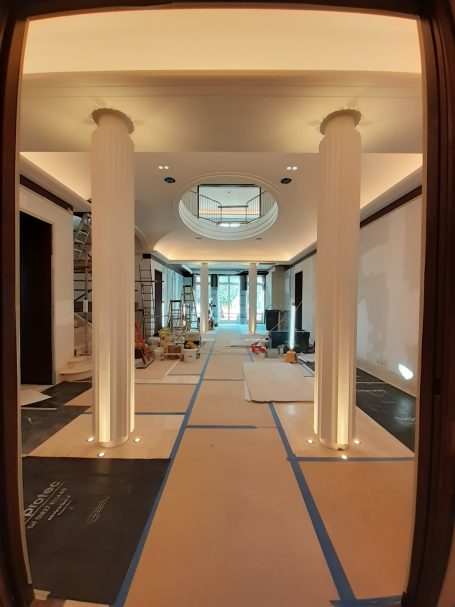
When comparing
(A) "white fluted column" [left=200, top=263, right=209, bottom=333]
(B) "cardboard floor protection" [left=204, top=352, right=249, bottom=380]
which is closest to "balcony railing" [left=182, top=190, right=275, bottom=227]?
(A) "white fluted column" [left=200, top=263, right=209, bottom=333]

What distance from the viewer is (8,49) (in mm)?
956

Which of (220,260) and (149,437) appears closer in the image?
(149,437)

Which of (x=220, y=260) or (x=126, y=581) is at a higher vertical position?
(x=220, y=260)

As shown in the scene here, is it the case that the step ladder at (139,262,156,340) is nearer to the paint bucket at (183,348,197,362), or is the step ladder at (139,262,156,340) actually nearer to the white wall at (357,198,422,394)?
the paint bucket at (183,348,197,362)

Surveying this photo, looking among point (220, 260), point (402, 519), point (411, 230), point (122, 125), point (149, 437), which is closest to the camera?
point (402, 519)

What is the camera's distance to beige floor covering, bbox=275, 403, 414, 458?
228 cm

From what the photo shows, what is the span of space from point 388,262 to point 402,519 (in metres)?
4.00

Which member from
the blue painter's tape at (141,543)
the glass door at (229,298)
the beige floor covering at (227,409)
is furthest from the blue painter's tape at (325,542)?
the glass door at (229,298)

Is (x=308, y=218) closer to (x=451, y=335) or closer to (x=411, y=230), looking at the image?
(x=411, y=230)

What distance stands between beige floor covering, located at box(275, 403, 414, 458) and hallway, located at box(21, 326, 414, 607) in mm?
13

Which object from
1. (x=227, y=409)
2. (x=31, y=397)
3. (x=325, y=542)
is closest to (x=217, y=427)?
(x=227, y=409)

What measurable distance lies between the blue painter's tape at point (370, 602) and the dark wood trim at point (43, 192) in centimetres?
536

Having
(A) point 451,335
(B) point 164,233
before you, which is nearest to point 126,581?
(A) point 451,335

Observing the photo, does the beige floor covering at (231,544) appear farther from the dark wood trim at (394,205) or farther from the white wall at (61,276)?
the dark wood trim at (394,205)
